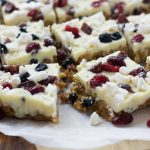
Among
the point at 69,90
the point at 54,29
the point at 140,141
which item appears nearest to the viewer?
the point at 140,141

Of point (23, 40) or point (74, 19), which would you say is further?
point (74, 19)

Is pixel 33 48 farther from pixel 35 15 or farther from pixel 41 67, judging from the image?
pixel 35 15

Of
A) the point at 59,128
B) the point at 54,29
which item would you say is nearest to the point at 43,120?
the point at 59,128

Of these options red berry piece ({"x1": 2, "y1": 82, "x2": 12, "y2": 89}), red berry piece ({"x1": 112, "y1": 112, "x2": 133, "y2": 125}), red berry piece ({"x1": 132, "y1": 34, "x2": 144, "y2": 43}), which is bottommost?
red berry piece ({"x1": 112, "y1": 112, "x2": 133, "y2": 125})

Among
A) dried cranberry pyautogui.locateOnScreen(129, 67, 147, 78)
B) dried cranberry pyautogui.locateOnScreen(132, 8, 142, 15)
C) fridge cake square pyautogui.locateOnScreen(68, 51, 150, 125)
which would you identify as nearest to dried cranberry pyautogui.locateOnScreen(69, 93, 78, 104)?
fridge cake square pyautogui.locateOnScreen(68, 51, 150, 125)

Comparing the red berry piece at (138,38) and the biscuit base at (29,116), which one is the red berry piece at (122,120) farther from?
the red berry piece at (138,38)

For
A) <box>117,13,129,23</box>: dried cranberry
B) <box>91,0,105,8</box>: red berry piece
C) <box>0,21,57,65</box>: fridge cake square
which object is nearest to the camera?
<box>0,21,57,65</box>: fridge cake square

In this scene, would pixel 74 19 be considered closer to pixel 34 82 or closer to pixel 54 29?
pixel 54 29

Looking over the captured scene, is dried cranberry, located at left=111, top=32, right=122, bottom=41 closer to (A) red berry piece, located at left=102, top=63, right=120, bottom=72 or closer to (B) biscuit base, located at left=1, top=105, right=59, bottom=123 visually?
(A) red berry piece, located at left=102, top=63, right=120, bottom=72
